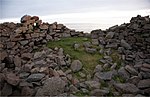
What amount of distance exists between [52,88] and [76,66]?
232 cm

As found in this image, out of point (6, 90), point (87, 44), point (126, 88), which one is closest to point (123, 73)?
point (126, 88)

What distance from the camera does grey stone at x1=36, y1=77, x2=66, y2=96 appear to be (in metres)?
8.55

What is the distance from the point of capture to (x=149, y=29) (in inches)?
→ 512

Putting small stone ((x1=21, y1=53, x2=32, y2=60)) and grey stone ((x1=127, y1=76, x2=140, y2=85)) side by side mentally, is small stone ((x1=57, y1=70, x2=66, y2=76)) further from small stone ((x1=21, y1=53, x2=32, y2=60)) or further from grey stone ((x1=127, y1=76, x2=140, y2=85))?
grey stone ((x1=127, y1=76, x2=140, y2=85))

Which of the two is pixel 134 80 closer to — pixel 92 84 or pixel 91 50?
pixel 92 84

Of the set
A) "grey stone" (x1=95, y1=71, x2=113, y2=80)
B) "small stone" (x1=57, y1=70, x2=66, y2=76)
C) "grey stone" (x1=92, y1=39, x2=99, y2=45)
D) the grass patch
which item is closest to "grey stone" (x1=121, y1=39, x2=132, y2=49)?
the grass patch

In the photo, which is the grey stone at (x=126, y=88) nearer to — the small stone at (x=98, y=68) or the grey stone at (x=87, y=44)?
the small stone at (x=98, y=68)

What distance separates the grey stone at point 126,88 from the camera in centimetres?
898

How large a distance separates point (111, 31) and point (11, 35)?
18.4 ft

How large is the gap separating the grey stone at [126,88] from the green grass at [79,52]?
1651 millimetres

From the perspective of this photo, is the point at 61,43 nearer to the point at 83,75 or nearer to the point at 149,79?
the point at 83,75

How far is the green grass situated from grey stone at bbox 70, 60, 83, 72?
0.99 ft

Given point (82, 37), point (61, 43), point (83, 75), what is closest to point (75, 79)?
point (83, 75)

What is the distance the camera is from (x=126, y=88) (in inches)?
357
